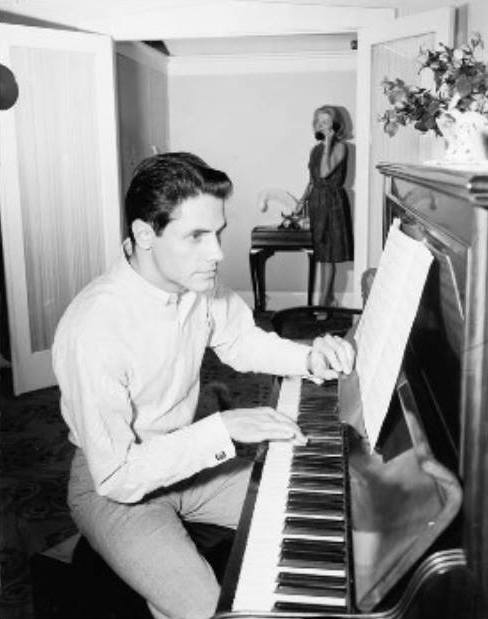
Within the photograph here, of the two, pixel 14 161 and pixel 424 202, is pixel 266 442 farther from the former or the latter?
pixel 14 161

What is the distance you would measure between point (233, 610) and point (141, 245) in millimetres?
954

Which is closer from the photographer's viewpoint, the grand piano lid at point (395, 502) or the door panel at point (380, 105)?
the grand piano lid at point (395, 502)

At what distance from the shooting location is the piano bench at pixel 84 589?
4.76ft

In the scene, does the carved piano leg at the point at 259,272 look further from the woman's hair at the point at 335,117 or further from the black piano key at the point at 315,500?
the black piano key at the point at 315,500

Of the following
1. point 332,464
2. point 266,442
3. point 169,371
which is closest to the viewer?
point 332,464

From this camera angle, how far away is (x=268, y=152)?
24.6ft

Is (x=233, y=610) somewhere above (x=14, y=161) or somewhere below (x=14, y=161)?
below

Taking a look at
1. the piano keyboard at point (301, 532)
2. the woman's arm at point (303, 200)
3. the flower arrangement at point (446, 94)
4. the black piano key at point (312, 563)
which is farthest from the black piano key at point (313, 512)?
the woman's arm at point (303, 200)

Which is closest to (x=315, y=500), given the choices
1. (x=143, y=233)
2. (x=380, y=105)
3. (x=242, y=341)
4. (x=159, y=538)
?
(x=159, y=538)

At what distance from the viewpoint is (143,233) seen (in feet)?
5.44

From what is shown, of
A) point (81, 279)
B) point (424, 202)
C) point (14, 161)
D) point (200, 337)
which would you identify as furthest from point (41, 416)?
point (424, 202)

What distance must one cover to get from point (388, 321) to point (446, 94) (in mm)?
2031

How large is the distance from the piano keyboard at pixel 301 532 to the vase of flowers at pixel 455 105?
170 centimetres

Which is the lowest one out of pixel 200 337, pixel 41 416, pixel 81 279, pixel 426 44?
pixel 41 416
